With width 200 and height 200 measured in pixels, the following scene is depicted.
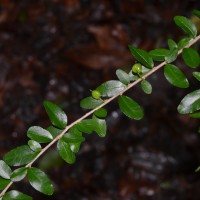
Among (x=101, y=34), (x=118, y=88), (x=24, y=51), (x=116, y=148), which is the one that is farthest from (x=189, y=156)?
(x=118, y=88)

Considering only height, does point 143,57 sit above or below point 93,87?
above

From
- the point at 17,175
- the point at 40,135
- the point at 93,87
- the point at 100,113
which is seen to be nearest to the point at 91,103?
the point at 100,113

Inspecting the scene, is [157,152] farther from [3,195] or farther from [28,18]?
[3,195]

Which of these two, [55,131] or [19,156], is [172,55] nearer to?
[55,131]

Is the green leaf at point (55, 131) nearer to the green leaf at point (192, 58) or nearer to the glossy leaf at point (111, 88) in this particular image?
the glossy leaf at point (111, 88)

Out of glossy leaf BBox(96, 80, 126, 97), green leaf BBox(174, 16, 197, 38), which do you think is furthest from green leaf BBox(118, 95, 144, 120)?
green leaf BBox(174, 16, 197, 38)
